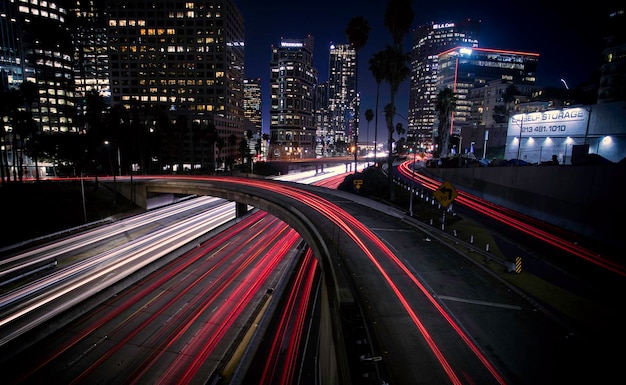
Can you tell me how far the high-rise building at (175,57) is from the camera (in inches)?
5221

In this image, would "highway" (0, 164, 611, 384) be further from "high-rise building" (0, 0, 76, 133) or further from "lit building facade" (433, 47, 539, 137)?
"lit building facade" (433, 47, 539, 137)

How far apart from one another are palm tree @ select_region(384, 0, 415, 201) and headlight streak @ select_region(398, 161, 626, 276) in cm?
1056

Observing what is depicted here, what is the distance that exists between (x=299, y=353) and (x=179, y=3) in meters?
154

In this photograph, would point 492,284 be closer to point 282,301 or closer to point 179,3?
point 282,301

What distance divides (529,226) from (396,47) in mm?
29347

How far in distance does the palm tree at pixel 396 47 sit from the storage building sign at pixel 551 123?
2458cm

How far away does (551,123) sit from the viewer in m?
50.2

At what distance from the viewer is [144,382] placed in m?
18.7

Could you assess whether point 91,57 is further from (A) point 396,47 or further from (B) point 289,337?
(B) point 289,337

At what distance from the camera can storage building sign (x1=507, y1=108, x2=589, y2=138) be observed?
45.0m

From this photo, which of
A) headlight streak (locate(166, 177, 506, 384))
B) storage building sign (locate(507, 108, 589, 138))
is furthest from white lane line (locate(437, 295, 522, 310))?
storage building sign (locate(507, 108, 589, 138))

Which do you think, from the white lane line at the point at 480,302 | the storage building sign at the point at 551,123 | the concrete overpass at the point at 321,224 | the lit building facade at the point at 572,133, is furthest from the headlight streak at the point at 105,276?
the storage building sign at the point at 551,123

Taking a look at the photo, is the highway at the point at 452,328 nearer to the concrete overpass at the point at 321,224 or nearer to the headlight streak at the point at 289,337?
the concrete overpass at the point at 321,224

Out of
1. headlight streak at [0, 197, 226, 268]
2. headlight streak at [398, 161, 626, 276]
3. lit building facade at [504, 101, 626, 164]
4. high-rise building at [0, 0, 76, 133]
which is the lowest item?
headlight streak at [0, 197, 226, 268]
